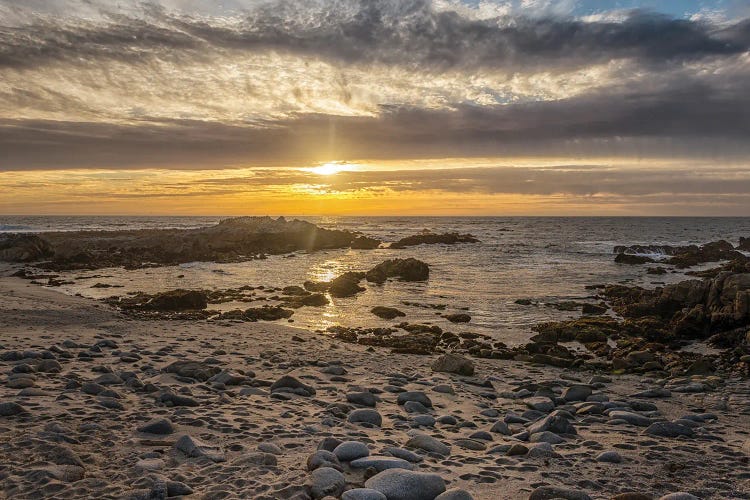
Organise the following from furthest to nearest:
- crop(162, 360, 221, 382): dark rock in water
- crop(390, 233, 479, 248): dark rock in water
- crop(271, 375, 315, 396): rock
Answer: crop(390, 233, 479, 248): dark rock in water < crop(162, 360, 221, 382): dark rock in water < crop(271, 375, 315, 396): rock

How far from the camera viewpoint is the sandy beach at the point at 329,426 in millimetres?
5098

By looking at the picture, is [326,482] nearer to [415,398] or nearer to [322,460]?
[322,460]

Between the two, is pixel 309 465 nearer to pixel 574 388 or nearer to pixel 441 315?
pixel 574 388

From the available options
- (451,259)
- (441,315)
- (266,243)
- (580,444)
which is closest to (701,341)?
(441,315)

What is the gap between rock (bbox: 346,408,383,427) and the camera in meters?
7.23

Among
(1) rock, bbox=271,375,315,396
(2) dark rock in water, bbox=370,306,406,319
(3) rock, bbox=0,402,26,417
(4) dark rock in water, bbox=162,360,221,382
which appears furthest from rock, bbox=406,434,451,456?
(2) dark rock in water, bbox=370,306,406,319

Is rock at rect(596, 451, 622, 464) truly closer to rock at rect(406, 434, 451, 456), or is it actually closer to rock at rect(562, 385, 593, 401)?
rock at rect(406, 434, 451, 456)

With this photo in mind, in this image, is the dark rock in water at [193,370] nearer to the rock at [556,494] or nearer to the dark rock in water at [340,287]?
the rock at [556,494]

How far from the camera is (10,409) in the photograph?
630 centimetres

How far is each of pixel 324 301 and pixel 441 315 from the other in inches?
209

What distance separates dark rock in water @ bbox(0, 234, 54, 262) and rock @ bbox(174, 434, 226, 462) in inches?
1494

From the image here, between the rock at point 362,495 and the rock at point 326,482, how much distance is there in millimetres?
200

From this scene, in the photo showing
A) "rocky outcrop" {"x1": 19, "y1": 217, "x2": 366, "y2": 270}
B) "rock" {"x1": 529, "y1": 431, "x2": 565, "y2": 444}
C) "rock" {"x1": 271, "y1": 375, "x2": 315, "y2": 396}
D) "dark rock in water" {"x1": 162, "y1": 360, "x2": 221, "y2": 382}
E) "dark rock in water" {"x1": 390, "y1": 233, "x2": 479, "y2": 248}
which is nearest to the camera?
"rock" {"x1": 529, "y1": 431, "x2": 565, "y2": 444}

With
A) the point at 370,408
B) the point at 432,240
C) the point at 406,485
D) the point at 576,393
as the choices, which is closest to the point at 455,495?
the point at 406,485
